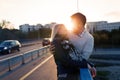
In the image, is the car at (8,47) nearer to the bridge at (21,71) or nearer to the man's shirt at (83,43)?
the bridge at (21,71)

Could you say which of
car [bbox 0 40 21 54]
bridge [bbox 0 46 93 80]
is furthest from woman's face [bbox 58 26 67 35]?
car [bbox 0 40 21 54]

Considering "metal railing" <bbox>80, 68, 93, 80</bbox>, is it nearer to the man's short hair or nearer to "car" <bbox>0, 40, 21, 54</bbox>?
the man's short hair

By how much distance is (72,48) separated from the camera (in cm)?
525

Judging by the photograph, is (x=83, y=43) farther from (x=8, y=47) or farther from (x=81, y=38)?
(x=8, y=47)

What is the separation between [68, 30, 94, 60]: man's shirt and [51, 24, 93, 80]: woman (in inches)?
6.1

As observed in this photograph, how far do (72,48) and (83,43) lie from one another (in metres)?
0.19

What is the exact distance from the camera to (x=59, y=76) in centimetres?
509

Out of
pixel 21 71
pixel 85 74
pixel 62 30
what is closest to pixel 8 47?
pixel 21 71

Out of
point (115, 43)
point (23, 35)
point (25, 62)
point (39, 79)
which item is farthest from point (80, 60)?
point (23, 35)

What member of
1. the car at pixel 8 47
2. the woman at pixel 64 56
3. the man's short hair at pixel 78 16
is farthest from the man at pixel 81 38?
the car at pixel 8 47

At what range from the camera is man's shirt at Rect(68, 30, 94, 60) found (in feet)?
17.4

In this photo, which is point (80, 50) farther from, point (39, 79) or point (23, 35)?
point (23, 35)

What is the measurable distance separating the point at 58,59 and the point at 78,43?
1.67 ft

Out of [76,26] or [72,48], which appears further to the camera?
[76,26]
